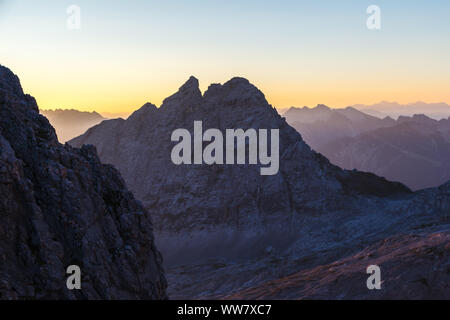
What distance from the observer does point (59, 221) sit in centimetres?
5591

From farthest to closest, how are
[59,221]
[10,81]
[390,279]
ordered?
1. [10,81]
2. [390,279]
3. [59,221]

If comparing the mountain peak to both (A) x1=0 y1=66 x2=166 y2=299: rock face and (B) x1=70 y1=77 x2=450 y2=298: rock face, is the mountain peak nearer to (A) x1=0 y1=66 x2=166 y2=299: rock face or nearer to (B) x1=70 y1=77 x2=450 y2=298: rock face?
(A) x1=0 y1=66 x2=166 y2=299: rock face

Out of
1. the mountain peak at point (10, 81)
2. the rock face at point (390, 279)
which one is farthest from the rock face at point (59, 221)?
the rock face at point (390, 279)

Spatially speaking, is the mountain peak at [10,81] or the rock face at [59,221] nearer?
the rock face at [59,221]

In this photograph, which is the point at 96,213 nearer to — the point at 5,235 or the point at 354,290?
the point at 5,235

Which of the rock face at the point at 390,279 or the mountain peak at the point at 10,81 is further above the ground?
the mountain peak at the point at 10,81

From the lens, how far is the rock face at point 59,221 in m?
50.4

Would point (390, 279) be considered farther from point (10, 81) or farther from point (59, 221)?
point (10, 81)

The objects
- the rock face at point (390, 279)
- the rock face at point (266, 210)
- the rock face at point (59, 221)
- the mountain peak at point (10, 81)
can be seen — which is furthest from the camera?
the rock face at point (266, 210)

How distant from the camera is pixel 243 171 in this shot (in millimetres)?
189250

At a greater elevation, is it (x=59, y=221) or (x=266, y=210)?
(x=59, y=221)

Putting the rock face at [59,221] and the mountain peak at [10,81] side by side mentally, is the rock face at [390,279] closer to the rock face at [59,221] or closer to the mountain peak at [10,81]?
the rock face at [59,221]

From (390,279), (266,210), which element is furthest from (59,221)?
(266,210)
